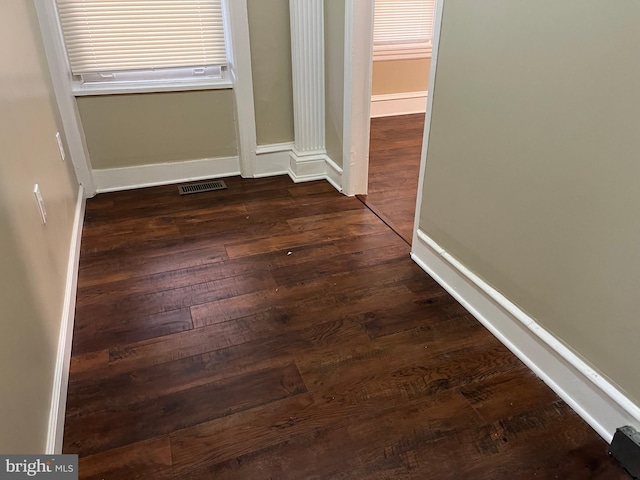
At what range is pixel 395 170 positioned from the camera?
3.37m

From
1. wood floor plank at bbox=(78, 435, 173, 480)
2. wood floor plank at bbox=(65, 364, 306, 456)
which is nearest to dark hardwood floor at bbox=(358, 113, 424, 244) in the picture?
wood floor plank at bbox=(65, 364, 306, 456)

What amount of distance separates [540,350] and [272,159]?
2.20m

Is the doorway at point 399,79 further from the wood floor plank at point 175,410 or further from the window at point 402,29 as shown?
the wood floor plank at point 175,410

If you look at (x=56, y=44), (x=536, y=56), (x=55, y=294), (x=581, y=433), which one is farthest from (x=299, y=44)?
(x=581, y=433)

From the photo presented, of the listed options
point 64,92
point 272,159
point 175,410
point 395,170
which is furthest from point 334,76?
point 175,410

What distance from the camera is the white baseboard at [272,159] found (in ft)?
A: 10.5

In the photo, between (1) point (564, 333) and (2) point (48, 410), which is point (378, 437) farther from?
(2) point (48, 410)

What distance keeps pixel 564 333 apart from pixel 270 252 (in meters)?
1.37

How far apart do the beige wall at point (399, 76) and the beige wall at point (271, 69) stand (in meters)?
1.69

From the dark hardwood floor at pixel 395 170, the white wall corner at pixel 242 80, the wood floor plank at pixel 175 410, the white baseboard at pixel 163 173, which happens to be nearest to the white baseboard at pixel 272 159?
the white wall corner at pixel 242 80

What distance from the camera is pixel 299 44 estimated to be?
2.87m

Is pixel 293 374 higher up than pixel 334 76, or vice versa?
pixel 334 76

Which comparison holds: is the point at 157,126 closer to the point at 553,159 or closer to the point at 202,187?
the point at 202,187

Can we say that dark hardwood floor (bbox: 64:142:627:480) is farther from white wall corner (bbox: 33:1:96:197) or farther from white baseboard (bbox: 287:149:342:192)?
white baseboard (bbox: 287:149:342:192)
